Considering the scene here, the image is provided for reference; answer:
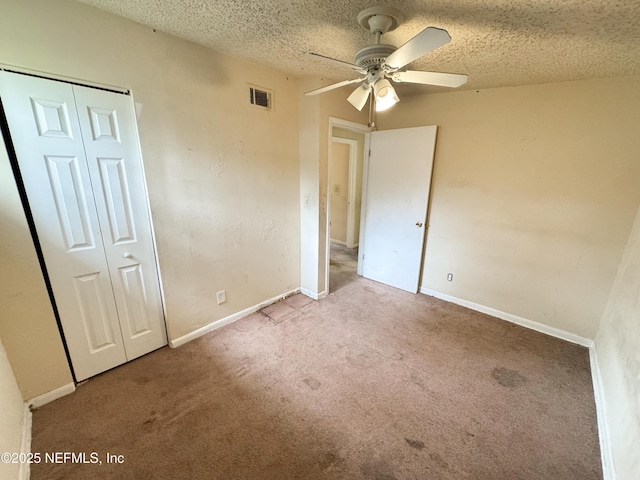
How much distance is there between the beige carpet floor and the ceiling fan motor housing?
2.07m

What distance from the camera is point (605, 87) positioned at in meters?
2.04

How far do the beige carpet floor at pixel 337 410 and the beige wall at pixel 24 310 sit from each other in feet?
0.74

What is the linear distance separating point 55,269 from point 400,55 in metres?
2.31

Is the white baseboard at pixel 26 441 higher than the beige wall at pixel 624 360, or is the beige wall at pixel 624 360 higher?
the beige wall at pixel 624 360

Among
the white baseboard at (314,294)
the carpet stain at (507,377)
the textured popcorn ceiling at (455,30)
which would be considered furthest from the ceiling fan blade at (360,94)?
the carpet stain at (507,377)

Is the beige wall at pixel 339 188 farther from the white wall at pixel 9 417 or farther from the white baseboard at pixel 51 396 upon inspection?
the white wall at pixel 9 417

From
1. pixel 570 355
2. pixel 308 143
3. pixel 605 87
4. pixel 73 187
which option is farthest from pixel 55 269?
pixel 605 87

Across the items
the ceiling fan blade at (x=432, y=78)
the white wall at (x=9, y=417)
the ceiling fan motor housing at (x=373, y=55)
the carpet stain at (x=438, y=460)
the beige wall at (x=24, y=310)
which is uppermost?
the ceiling fan motor housing at (x=373, y=55)

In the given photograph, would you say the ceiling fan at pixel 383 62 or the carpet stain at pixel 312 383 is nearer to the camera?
the ceiling fan at pixel 383 62

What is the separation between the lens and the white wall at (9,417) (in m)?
1.16

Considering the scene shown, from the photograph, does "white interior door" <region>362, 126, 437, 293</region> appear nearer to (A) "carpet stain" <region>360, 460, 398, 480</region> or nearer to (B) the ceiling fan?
(B) the ceiling fan

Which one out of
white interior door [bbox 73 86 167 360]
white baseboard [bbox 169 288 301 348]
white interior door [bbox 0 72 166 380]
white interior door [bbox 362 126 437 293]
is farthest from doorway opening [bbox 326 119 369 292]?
white interior door [bbox 0 72 166 380]

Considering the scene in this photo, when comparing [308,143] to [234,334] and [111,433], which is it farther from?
[111,433]

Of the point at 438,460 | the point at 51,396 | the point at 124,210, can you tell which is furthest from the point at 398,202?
the point at 51,396
